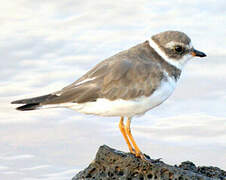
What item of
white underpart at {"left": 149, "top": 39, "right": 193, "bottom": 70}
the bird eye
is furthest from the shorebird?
the bird eye

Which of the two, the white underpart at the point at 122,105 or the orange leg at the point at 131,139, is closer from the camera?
the white underpart at the point at 122,105

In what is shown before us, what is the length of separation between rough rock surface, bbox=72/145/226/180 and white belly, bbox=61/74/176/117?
0.78 metres

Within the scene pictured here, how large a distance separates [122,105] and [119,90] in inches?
13.5

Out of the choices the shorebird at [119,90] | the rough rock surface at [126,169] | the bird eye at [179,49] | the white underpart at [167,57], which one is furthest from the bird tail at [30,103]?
the bird eye at [179,49]

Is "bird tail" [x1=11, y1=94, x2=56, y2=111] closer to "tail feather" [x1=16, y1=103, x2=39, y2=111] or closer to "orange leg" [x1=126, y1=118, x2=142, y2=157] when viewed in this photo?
"tail feather" [x1=16, y1=103, x2=39, y2=111]

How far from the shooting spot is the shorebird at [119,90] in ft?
28.6

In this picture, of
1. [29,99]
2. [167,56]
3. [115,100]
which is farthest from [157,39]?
[29,99]

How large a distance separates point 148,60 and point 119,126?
5.70 ft

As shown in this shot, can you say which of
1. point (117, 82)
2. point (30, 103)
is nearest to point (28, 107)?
point (30, 103)

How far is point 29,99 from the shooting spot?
29.1ft

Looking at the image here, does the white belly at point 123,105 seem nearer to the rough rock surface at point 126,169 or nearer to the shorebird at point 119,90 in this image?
the shorebird at point 119,90

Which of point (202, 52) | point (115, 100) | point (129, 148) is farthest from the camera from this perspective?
point (202, 52)

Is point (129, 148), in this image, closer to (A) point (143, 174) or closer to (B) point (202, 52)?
(A) point (143, 174)

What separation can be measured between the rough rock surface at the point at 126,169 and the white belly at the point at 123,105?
0.78 metres
